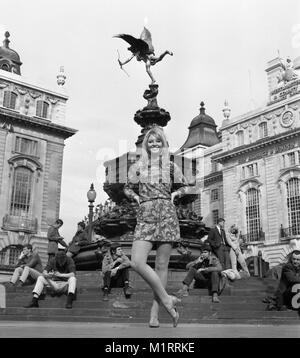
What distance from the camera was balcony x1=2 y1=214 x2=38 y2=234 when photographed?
41625mm

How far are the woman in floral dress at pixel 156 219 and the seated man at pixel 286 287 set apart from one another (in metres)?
4.51

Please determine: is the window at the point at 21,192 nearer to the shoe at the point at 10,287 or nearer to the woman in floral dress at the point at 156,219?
the shoe at the point at 10,287

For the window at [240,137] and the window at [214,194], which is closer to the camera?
the window at [240,137]

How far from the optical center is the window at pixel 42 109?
4666 centimetres

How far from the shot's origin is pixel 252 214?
159 feet

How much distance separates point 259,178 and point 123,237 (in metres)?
35.6

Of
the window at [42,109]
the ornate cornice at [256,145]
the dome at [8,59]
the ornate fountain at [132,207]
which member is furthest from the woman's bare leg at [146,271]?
the dome at [8,59]

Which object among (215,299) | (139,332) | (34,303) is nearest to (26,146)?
(34,303)

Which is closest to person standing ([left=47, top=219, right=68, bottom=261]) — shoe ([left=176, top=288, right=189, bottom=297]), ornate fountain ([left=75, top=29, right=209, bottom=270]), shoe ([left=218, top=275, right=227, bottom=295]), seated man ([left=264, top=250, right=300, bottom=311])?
ornate fountain ([left=75, top=29, right=209, bottom=270])

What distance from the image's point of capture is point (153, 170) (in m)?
5.84

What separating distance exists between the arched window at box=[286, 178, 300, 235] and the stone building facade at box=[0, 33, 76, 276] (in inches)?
896

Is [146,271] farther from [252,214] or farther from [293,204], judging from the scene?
[252,214]
